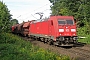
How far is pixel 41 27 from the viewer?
26.0 metres

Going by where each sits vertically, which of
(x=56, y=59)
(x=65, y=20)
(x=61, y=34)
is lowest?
(x=56, y=59)

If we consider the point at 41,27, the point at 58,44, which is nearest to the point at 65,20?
the point at 58,44

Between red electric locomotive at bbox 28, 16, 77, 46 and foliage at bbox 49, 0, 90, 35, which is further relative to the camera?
foliage at bbox 49, 0, 90, 35

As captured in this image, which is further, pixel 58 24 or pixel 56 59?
pixel 58 24

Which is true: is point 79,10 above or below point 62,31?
above

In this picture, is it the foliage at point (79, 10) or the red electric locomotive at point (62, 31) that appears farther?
the foliage at point (79, 10)

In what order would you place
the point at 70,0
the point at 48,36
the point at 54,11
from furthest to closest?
the point at 54,11 < the point at 70,0 < the point at 48,36

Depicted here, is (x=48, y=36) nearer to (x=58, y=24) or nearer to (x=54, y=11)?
(x=58, y=24)

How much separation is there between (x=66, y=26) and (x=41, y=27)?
242 inches

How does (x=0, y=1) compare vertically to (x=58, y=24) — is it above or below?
above

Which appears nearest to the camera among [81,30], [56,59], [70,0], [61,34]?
[56,59]

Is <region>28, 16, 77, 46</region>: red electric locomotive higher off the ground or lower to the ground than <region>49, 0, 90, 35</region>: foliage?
lower

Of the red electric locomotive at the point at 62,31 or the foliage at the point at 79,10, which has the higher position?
the foliage at the point at 79,10

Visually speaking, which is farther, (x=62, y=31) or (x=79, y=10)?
(x=79, y=10)
